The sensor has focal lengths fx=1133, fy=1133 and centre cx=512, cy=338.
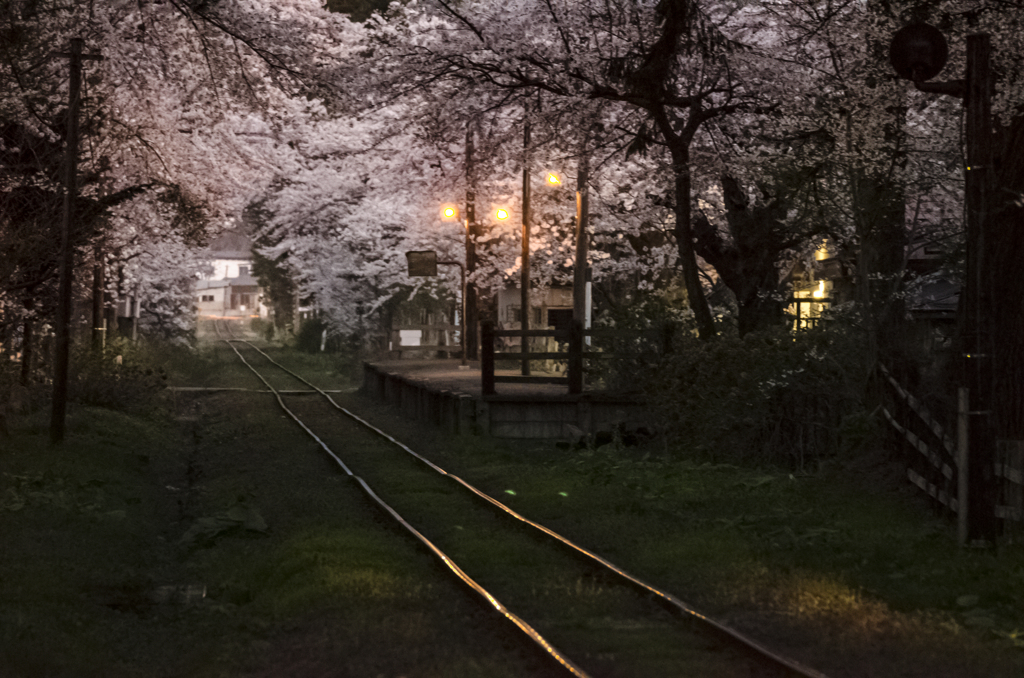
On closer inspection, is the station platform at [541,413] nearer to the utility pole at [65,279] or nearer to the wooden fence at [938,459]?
the utility pole at [65,279]

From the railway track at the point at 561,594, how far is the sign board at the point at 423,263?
46.7 ft

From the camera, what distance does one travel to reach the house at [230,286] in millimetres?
132375

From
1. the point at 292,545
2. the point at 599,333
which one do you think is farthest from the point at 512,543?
the point at 599,333

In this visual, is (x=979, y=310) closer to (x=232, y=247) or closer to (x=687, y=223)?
(x=687, y=223)

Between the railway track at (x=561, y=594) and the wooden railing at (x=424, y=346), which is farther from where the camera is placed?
the wooden railing at (x=424, y=346)

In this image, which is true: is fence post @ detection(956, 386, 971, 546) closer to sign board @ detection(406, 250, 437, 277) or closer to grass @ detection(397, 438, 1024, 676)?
grass @ detection(397, 438, 1024, 676)

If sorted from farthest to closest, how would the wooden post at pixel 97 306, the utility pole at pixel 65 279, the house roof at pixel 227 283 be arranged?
1. the house roof at pixel 227 283
2. the wooden post at pixel 97 306
3. the utility pole at pixel 65 279

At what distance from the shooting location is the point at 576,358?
20.3 meters

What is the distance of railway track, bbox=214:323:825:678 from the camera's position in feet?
23.4

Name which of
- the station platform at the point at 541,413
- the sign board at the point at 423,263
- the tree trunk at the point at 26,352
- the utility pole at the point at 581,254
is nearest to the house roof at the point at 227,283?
the sign board at the point at 423,263

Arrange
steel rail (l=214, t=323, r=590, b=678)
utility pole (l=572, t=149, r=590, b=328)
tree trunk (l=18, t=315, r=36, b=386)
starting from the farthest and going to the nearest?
utility pole (l=572, t=149, r=590, b=328) < tree trunk (l=18, t=315, r=36, b=386) < steel rail (l=214, t=323, r=590, b=678)

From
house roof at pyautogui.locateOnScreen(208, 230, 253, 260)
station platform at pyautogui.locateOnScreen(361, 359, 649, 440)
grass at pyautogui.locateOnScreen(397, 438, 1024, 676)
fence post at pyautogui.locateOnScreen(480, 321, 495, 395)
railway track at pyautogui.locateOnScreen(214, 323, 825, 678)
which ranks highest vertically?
house roof at pyautogui.locateOnScreen(208, 230, 253, 260)

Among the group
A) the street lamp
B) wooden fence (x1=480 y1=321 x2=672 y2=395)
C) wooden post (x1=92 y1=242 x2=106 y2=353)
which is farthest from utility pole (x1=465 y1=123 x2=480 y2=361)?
wooden fence (x1=480 y1=321 x2=672 y2=395)

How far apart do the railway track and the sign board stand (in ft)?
46.7
